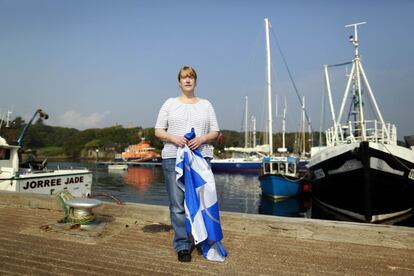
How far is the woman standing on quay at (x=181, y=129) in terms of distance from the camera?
3248 millimetres

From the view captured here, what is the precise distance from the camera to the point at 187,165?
10.5ft

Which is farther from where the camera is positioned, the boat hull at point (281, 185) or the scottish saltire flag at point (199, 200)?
the boat hull at point (281, 185)

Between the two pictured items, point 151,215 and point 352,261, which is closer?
point 352,261

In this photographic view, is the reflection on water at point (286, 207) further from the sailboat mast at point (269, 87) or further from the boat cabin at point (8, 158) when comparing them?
the boat cabin at point (8, 158)

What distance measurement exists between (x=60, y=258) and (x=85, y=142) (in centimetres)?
15205

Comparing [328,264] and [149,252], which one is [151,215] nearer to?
[149,252]

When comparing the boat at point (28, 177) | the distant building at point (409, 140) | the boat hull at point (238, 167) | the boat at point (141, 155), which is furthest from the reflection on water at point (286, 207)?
the boat at point (141, 155)

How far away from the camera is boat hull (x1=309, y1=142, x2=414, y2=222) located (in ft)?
39.8

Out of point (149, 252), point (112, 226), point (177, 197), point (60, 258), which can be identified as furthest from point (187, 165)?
point (112, 226)

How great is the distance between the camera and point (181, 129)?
3328 millimetres

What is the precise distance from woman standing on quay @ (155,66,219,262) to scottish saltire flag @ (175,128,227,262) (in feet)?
0.28

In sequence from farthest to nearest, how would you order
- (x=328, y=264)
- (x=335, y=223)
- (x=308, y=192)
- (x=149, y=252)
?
(x=308, y=192)
(x=335, y=223)
(x=149, y=252)
(x=328, y=264)

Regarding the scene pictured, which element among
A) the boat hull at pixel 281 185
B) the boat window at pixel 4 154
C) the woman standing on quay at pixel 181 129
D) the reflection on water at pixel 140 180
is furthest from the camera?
the reflection on water at pixel 140 180

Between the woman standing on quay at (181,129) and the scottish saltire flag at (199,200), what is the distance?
0.28 ft
